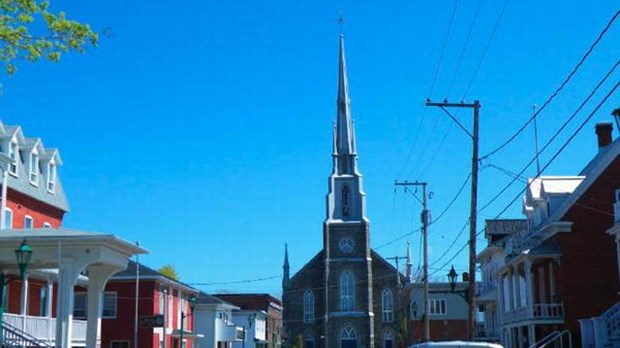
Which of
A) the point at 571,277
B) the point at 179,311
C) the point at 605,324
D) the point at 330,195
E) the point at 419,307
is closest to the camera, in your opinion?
the point at 605,324

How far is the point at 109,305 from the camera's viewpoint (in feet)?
164

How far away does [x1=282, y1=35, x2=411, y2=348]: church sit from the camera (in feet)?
339

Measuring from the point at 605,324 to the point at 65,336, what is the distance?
1952 cm

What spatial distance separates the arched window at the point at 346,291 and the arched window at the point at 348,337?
8.45 ft

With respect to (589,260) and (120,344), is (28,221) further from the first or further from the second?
(589,260)

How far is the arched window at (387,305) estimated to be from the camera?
105875 millimetres

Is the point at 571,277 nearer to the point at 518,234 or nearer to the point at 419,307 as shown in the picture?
the point at 518,234

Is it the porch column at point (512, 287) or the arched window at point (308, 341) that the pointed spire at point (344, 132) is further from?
the porch column at point (512, 287)

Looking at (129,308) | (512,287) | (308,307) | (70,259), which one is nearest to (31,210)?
(129,308)

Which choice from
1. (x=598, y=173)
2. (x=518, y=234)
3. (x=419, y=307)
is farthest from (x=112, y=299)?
(x=419, y=307)

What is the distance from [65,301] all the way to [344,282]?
268ft

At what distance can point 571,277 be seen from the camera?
38844 mm

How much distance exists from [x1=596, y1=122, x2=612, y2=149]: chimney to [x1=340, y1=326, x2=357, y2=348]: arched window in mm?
61475

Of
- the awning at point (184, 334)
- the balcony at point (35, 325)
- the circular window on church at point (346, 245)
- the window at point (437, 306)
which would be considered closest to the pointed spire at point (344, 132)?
the circular window on church at point (346, 245)
